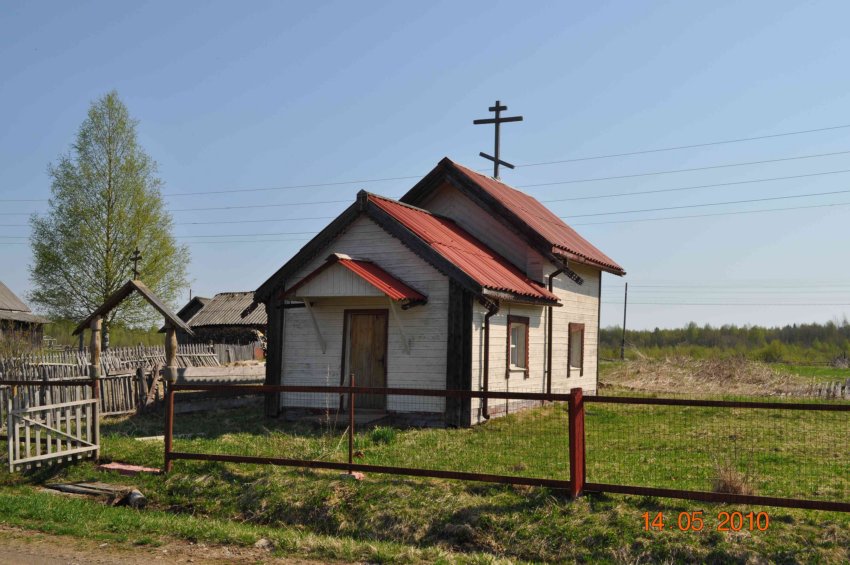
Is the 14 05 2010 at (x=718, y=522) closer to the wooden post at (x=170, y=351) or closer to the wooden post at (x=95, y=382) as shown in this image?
the wooden post at (x=95, y=382)

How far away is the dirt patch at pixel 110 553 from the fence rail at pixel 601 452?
7.11 feet

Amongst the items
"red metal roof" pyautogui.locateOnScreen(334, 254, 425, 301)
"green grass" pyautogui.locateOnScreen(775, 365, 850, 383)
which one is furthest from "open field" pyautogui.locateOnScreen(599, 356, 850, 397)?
→ "red metal roof" pyautogui.locateOnScreen(334, 254, 425, 301)

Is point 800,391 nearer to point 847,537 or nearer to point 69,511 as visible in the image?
point 847,537

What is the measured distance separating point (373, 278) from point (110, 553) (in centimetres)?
830

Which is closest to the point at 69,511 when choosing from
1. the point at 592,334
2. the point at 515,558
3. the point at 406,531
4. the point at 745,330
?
the point at 406,531

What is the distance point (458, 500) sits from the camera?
30.0 ft

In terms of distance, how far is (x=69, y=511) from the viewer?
9586 millimetres

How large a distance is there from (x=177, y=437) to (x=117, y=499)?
3.97 meters

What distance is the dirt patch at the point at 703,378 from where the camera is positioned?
26062 mm

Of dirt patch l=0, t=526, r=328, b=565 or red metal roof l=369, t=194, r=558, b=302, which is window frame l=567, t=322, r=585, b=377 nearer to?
red metal roof l=369, t=194, r=558, b=302

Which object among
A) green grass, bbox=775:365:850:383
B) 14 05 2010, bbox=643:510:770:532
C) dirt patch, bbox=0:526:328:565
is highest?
14 05 2010, bbox=643:510:770:532

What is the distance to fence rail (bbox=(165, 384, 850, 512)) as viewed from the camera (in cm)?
884

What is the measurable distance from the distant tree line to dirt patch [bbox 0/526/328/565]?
38.3 m

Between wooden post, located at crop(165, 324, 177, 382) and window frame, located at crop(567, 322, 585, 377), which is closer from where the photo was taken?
wooden post, located at crop(165, 324, 177, 382)
